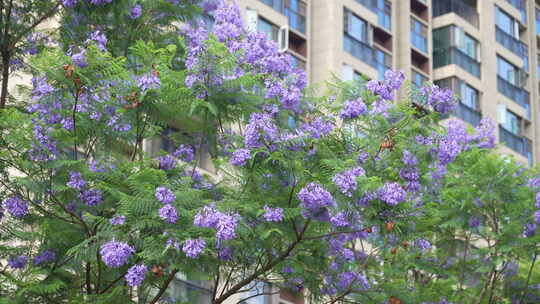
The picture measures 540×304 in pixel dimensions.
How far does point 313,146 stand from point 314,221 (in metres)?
0.91

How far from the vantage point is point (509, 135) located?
39312 millimetres

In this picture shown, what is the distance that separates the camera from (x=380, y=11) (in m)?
35.5

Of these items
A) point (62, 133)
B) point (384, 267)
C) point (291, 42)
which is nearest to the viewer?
point (62, 133)

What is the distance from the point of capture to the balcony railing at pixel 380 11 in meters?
34.9

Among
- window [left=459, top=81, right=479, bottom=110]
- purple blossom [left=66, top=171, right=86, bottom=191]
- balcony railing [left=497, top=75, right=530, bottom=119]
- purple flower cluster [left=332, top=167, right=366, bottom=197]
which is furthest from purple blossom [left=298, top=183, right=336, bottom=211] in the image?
balcony railing [left=497, top=75, right=530, bottom=119]

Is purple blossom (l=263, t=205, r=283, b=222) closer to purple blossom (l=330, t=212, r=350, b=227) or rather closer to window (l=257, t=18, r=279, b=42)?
purple blossom (l=330, t=212, r=350, b=227)

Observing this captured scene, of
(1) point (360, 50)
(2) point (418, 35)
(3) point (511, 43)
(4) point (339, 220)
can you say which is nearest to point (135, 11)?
(4) point (339, 220)

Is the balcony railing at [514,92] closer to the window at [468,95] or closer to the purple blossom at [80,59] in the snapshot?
the window at [468,95]

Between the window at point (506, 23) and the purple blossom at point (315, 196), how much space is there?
98.0 feet

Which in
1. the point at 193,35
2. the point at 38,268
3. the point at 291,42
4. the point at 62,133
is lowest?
the point at 38,268

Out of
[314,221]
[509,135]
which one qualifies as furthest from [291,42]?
[314,221]

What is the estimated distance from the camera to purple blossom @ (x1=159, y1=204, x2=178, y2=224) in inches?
456

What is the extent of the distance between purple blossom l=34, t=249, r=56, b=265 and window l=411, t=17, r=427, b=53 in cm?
2558

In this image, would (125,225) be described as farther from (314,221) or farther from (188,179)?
(314,221)
